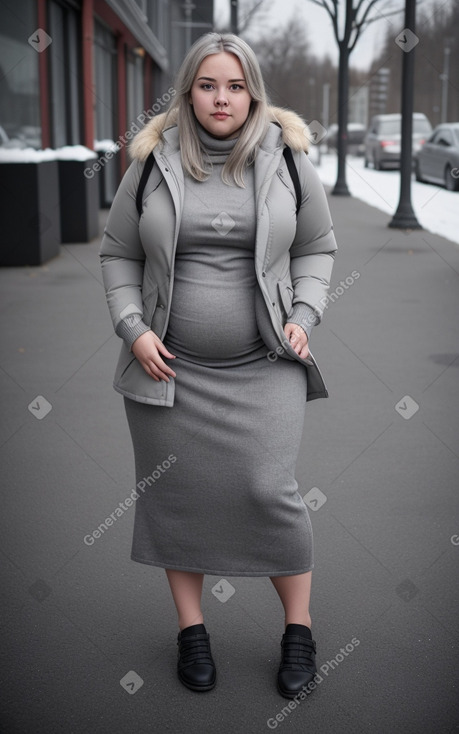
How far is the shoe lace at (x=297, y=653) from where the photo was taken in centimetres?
293

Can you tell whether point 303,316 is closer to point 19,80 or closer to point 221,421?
point 221,421

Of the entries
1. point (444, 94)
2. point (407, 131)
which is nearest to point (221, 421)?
point (407, 131)

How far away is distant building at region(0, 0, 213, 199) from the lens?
12.3 meters

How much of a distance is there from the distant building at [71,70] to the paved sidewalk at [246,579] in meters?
2.12

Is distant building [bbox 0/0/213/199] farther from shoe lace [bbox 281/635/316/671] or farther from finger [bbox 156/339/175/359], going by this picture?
shoe lace [bbox 281/635/316/671]

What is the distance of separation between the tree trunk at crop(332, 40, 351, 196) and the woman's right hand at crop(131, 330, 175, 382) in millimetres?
19541

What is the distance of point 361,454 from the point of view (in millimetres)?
5062

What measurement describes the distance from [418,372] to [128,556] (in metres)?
3.33

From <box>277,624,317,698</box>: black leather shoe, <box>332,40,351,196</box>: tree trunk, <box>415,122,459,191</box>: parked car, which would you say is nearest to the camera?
<box>277,624,317,698</box>: black leather shoe

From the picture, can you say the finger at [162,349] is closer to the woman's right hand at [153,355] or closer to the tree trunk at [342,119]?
the woman's right hand at [153,355]

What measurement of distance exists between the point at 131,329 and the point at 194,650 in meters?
0.98

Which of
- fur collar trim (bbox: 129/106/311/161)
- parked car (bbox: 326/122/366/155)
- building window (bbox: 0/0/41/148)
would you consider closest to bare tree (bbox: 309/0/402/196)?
building window (bbox: 0/0/41/148)

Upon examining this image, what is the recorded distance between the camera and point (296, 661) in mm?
2936

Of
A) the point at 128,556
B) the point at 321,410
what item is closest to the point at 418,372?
the point at 321,410
